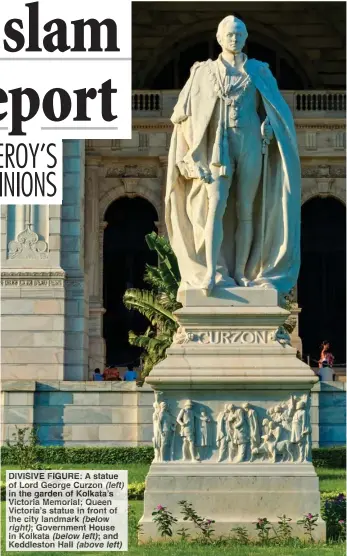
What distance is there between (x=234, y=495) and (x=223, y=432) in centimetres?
57

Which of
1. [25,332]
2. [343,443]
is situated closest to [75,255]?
[25,332]

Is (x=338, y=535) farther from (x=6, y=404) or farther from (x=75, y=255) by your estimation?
(x=75, y=255)

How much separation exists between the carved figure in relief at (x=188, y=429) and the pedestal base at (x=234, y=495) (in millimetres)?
182

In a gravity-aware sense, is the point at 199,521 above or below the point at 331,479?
above

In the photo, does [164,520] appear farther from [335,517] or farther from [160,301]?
[160,301]

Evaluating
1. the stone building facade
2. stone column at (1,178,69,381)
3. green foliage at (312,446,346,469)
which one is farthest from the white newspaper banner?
stone column at (1,178,69,381)

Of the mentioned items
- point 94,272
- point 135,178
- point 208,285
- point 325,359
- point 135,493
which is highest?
point 135,178

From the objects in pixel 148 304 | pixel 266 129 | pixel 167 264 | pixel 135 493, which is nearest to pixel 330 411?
pixel 167 264

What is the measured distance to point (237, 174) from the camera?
43.4 feet

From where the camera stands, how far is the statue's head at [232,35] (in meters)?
13.2

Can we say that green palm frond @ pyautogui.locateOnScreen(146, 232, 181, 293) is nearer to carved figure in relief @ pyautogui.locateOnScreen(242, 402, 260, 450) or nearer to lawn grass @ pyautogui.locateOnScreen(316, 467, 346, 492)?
lawn grass @ pyautogui.locateOnScreen(316, 467, 346, 492)

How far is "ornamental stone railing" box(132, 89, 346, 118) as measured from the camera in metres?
48.2

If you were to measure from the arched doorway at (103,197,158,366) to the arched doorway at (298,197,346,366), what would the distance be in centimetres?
519

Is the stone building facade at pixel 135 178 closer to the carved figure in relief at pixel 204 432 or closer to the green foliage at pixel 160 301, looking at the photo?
the green foliage at pixel 160 301
